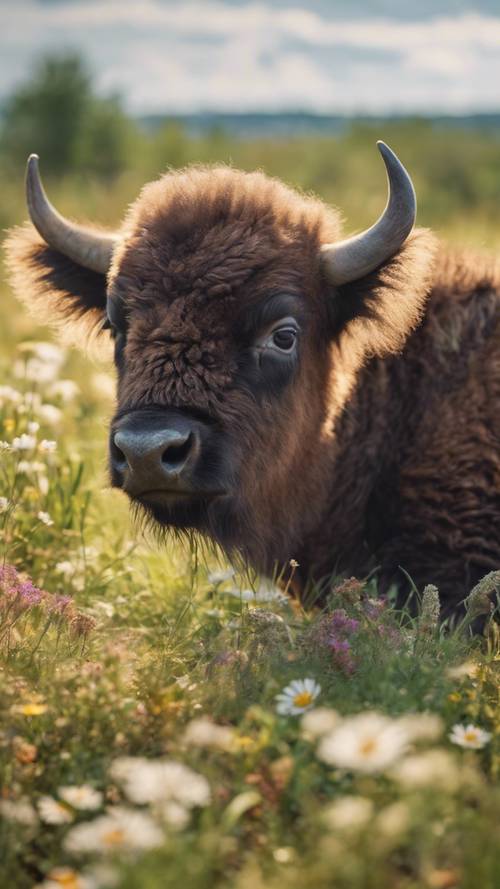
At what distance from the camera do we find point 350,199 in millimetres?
23594

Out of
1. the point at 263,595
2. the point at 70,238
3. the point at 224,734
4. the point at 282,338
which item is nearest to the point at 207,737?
the point at 224,734

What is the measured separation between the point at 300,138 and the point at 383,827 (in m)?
42.3

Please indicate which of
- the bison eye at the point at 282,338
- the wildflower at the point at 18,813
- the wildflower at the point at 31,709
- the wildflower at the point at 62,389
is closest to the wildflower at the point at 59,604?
the wildflower at the point at 31,709

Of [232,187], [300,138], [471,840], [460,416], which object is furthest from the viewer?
[300,138]

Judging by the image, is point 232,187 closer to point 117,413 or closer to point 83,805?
point 117,413

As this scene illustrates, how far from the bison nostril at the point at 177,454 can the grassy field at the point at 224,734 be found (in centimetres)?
64

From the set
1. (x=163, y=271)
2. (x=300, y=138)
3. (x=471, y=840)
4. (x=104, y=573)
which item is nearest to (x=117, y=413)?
(x=163, y=271)

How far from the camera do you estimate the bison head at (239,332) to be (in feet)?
14.2

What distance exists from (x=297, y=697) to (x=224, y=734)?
49 cm

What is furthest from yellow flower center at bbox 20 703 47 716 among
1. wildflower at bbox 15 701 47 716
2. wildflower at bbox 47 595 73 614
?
wildflower at bbox 47 595 73 614

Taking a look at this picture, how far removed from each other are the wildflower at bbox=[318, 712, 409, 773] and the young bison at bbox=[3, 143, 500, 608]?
178cm

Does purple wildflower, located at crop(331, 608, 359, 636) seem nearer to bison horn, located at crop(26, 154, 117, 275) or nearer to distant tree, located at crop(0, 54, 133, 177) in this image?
bison horn, located at crop(26, 154, 117, 275)

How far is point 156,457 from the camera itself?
13.2 ft

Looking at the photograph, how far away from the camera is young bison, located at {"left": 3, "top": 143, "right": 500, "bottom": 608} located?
439cm
